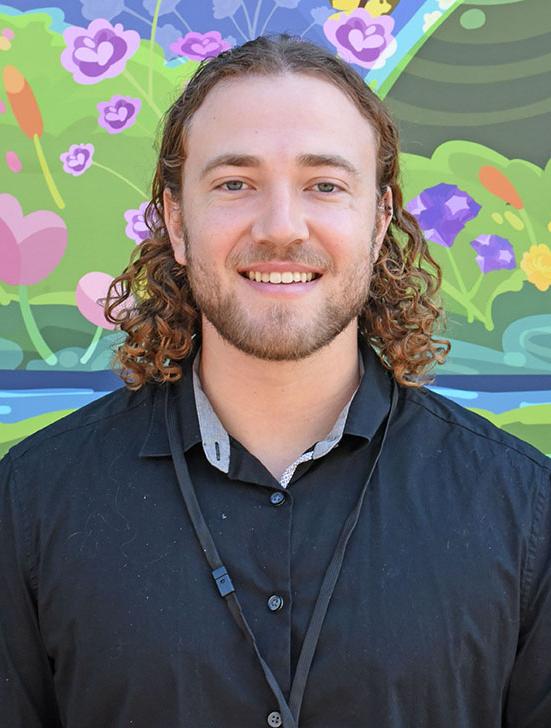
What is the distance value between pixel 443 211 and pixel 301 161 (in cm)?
106

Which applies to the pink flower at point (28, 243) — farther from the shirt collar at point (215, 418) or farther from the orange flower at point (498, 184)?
the orange flower at point (498, 184)

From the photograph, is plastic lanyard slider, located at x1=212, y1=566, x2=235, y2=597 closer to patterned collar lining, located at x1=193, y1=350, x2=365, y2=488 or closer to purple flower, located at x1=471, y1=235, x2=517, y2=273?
patterned collar lining, located at x1=193, y1=350, x2=365, y2=488

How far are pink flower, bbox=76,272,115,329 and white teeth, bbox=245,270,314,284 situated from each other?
103 cm

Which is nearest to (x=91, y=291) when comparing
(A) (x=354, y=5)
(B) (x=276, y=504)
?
(A) (x=354, y=5)

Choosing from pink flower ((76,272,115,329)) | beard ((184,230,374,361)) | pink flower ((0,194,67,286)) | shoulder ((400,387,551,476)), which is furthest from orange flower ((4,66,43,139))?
shoulder ((400,387,551,476))

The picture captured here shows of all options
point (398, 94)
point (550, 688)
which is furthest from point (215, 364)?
point (398, 94)

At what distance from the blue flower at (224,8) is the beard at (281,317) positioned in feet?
3.90

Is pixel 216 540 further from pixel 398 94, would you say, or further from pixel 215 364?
pixel 398 94

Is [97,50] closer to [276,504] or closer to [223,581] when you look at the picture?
[276,504]

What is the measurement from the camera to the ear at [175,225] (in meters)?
2.42

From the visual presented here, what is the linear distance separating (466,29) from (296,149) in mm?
1219

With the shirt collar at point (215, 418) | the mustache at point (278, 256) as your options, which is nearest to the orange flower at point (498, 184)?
the shirt collar at point (215, 418)

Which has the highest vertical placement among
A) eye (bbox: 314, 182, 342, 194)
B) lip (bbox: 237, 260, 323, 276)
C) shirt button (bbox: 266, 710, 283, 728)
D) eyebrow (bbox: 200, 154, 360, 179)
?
eyebrow (bbox: 200, 154, 360, 179)

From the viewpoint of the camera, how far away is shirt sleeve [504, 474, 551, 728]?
2033mm
